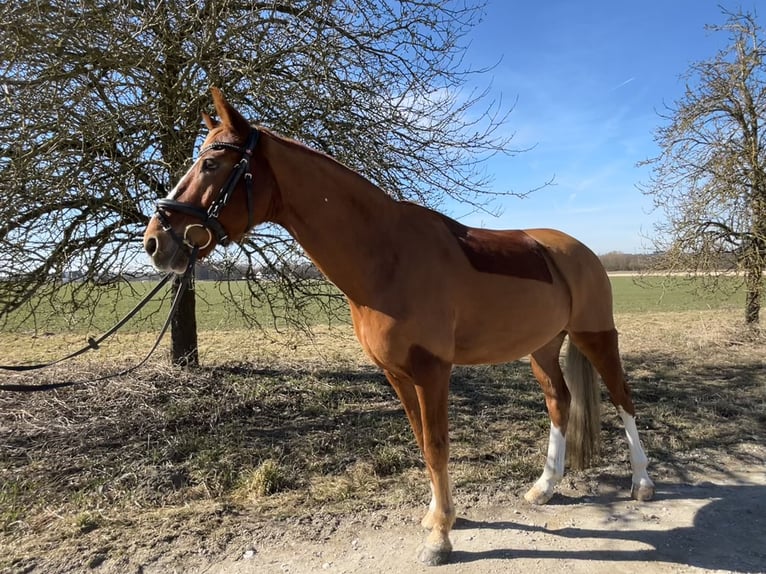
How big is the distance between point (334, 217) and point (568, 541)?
230cm

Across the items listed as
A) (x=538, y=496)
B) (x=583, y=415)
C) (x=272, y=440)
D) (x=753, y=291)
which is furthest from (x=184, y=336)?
(x=753, y=291)

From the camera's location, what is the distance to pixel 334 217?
2359 millimetres

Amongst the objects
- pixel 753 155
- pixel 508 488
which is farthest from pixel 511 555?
pixel 753 155

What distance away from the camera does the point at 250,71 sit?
400 cm

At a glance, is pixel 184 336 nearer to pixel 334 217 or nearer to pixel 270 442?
pixel 270 442

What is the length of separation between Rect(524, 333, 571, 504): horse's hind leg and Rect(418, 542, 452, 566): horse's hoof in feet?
3.21

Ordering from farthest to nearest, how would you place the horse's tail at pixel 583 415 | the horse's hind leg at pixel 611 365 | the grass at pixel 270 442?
1. the horse's tail at pixel 583 415
2. the horse's hind leg at pixel 611 365
3. the grass at pixel 270 442

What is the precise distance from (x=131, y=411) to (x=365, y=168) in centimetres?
356

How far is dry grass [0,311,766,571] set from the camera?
301 centimetres

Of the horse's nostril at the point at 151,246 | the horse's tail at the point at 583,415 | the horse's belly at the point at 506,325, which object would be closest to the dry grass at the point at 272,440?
the horse's tail at the point at 583,415

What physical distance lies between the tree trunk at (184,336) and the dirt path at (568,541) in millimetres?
3868

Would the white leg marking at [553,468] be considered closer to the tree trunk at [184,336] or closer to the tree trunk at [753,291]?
the tree trunk at [184,336]

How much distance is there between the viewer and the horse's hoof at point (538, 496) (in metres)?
3.06

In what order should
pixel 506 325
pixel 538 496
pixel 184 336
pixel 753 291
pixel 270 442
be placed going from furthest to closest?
pixel 753 291 → pixel 184 336 → pixel 270 442 → pixel 538 496 → pixel 506 325
